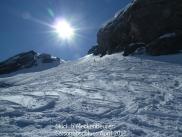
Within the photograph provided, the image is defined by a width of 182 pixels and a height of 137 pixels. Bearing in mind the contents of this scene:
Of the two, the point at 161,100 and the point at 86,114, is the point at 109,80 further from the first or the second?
the point at 86,114

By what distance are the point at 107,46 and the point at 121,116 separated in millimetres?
27180

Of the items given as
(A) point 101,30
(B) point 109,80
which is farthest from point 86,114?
(A) point 101,30

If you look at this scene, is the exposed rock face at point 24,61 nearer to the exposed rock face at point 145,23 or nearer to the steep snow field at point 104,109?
the exposed rock face at point 145,23

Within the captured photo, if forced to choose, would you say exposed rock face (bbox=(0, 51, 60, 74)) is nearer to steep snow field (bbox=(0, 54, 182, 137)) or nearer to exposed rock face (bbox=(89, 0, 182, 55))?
exposed rock face (bbox=(89, 0, 182, 55))

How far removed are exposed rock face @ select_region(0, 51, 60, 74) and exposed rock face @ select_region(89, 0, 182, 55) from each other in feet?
46.3

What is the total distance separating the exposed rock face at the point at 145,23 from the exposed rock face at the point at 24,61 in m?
14.1

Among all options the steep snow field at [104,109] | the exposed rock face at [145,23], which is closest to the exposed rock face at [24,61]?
the exposed rock face at [145,23]

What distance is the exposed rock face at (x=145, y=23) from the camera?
29.9 m

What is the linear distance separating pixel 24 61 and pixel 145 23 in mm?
23929

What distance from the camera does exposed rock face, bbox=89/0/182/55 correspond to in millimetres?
29906

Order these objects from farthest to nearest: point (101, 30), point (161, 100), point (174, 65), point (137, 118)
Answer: point (101, 30) → point (174, 65) → point (161, 100) → point (137, 118)

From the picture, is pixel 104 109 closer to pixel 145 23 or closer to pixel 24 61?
pixel 145 23

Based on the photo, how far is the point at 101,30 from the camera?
3934 cm

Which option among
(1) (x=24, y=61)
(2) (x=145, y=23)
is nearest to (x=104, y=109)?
(2) (x=145, y=23)
